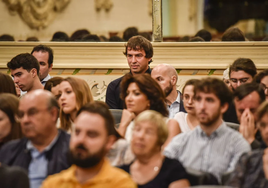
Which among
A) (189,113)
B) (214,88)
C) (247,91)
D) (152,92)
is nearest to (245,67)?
(189,113)

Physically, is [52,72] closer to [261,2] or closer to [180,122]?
[180,122]

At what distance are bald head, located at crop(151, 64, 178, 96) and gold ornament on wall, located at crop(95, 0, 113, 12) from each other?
4.06m

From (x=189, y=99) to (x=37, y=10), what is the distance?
15.6 ft

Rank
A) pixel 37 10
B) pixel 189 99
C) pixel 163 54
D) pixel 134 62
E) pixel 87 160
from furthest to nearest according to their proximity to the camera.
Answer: pixel 37 10
pixel 163 54
pixel 134 62
pixel 189 99
pixel 87 160

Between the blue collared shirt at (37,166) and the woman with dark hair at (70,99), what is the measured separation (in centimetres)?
67

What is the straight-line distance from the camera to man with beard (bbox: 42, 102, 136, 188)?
2.01 m

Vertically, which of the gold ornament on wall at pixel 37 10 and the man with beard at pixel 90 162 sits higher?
the gold ornament on wall at pixel 37 10

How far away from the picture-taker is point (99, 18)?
7.90m

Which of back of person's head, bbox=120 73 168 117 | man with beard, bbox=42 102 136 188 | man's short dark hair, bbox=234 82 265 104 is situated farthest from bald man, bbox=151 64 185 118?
man with beard, bbox=42 102 136 188

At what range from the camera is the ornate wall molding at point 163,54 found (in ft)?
16.0

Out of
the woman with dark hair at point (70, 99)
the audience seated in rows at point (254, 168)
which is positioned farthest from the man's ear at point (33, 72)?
the audience seated in rows at point (254, 168)

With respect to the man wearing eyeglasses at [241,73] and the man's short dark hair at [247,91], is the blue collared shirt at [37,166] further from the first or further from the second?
the man wearing eyeglasses at [241,73]

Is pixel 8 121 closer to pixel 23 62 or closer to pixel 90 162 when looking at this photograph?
pixel 90 162

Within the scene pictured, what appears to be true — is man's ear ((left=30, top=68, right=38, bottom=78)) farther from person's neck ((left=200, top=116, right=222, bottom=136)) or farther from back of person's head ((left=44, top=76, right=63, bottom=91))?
person's neck ((left=200, top=116, right=222, bottom=136))
